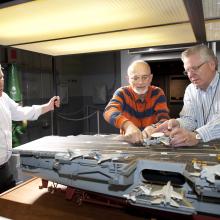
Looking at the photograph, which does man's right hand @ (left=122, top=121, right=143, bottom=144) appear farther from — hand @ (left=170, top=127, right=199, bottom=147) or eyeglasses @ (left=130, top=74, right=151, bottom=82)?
eyeglasses @ (left=130, top=74, right=151, bottom=82)

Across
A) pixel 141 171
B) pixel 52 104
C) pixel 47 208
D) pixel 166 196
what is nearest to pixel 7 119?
pixel 52 104

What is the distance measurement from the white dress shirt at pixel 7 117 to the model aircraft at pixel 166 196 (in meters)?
1.20

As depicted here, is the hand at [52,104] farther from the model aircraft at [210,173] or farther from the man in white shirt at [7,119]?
the model aircraft at [210,173]

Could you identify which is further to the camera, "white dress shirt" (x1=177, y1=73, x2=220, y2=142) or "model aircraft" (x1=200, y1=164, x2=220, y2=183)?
"white dress shirt" (x1=177, y1=73, x2=220, y2=142)

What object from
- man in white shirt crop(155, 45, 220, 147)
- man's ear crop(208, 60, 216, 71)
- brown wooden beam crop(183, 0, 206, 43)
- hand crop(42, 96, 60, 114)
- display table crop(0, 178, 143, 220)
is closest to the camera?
brown wooden beam crop(183, 0, 206, 43)

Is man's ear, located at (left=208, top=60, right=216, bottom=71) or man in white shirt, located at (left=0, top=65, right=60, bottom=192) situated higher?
man's ear, located at (left=208, top=60, right=216, bottom=71)

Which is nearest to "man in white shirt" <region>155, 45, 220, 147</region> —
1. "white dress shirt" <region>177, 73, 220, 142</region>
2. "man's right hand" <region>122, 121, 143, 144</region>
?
"white dress shirt" <region>177, 73, 220, 142</region>

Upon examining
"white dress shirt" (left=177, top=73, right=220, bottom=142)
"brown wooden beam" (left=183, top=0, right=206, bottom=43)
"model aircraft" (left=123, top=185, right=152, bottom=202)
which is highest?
"brown wooden beam" (left=183, top=0, right=206, bottom=43)

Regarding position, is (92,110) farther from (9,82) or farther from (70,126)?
(9,82)

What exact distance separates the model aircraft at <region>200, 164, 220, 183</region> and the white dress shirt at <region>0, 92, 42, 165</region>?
1307 millimetres

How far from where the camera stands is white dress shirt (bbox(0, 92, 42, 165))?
5.73 feet

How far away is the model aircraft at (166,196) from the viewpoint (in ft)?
2.48

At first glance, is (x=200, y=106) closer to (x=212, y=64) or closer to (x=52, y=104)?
(x=212, y=64)

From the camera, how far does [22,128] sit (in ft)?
12.5
